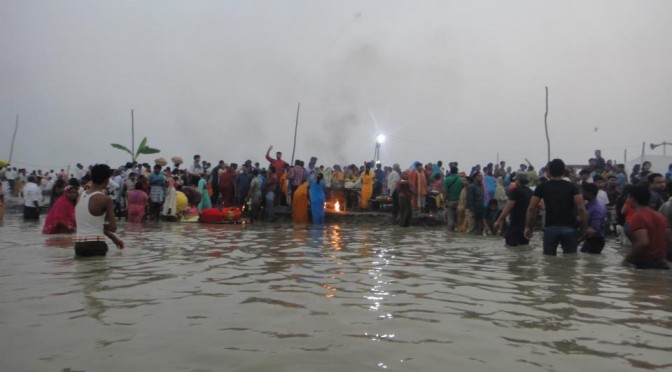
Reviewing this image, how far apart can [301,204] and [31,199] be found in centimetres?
843

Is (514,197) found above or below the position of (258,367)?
above

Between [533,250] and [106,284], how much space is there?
7.38m

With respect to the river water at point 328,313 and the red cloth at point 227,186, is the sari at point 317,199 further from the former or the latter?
the river water at point 328,313

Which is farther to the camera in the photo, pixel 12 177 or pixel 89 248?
pixel 12 177

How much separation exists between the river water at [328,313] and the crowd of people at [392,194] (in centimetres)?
112

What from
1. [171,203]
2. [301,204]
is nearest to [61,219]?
[171,203]

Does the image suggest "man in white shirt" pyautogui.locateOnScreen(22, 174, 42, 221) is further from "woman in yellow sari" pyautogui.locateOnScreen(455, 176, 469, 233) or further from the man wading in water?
"woman in yellow sari" pyautogui.locateOnScreen(455, 176, 469, 233)

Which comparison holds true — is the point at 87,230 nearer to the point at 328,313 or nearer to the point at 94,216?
the point at 94,216

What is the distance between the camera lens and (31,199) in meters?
17.1

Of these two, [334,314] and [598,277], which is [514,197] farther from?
[334,314]

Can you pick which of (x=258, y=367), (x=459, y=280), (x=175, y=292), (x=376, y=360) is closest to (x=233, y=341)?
(x=258, y=367)

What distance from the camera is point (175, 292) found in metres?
5.77

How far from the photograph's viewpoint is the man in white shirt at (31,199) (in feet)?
55.0

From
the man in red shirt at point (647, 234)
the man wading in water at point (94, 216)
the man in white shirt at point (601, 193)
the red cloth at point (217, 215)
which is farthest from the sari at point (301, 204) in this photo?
the man in red shirt at point (647, 234)
